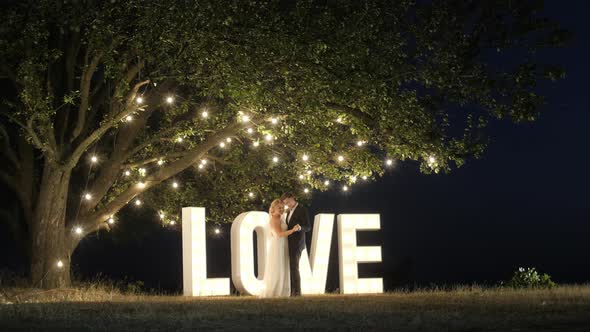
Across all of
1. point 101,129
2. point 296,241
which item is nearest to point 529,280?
point 296,241

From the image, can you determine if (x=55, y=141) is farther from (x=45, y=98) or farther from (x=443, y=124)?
(x=443, y=124)

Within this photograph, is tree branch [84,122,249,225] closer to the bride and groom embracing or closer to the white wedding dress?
the bride and groom embracing

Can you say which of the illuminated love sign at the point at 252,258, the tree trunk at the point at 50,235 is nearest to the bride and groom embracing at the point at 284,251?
the illuminated love sign at the point at 252,258

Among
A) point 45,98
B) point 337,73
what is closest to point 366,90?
point 337,73

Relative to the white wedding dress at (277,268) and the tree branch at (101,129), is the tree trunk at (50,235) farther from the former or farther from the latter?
the white wedding dress at (277,268)

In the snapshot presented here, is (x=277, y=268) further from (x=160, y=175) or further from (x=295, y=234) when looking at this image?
(x=160, y=175)

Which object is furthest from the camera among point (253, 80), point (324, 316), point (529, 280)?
point (529, 280)

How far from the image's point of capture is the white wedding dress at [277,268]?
2066 centimetres

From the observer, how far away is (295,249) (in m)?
20.7

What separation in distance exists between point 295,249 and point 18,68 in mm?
7539

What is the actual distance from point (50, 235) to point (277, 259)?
581 cm

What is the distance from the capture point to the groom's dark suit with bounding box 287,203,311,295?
20484 millimetres

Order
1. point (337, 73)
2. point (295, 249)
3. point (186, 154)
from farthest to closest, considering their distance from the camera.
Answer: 1. point (186, 154)
2. point (295, 249)
3. point (337, 73)

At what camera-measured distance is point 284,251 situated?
20.8 metres
